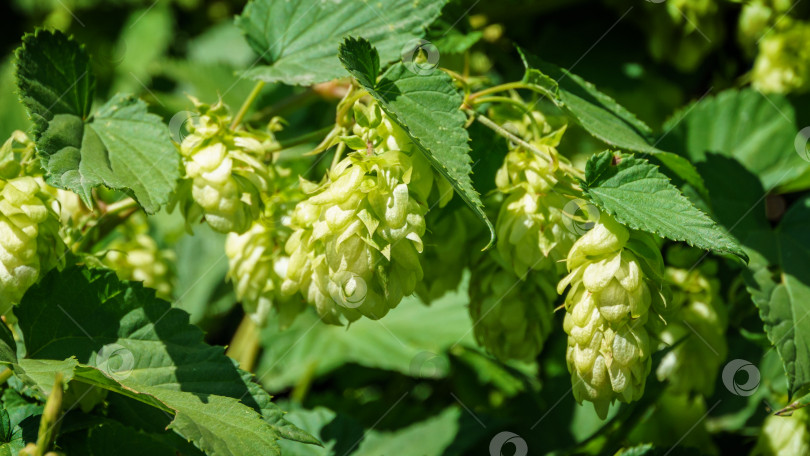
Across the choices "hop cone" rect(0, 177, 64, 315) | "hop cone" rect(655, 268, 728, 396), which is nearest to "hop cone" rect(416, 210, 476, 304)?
"hop cone" rect(655, 268, 728, 396)

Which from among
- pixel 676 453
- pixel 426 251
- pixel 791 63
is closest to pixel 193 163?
pixel 426 251

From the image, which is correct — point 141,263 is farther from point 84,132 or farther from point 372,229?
point 372,229

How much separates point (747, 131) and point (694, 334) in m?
0.72

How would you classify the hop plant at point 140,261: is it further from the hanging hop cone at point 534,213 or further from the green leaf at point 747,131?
the green leaf at point 747,131

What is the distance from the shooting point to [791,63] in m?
2.07

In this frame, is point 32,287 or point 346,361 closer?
point 32,287

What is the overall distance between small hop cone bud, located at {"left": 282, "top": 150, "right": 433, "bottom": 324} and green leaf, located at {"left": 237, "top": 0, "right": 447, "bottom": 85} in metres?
0.34

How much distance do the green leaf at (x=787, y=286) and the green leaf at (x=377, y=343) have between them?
0.88m

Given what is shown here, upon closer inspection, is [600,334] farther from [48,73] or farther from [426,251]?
[48,73]

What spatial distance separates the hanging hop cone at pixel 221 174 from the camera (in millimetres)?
1287

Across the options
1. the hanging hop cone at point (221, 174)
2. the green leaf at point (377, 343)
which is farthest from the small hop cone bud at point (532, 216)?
the green leaf at point (377, 343)

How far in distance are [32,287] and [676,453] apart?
1.27 metres

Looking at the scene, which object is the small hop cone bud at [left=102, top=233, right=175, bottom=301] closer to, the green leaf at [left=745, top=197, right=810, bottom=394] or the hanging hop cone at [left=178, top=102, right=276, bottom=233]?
the hanging hop cone at [left=178, top=102, right=276, bottom=233]

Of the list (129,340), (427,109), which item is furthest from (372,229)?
(129,340)
